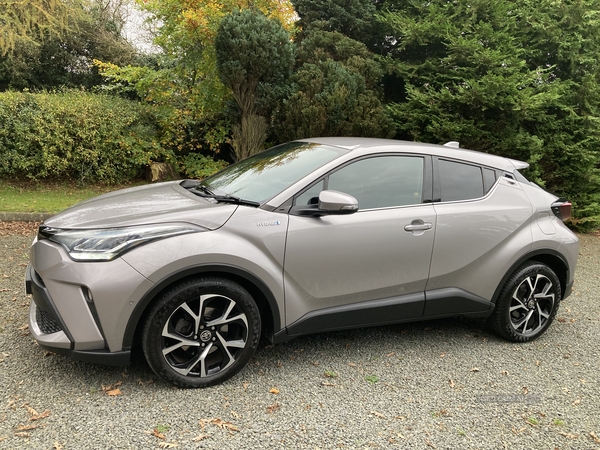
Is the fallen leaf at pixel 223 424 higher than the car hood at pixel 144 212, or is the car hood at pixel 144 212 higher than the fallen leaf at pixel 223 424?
the car hood at pixel 144 212

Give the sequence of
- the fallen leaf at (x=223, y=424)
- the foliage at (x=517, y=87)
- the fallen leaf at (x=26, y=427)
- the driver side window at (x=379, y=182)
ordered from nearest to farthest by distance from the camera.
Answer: the fallen leaf at (x=26, y=427) → the fallen leaf at (x=223, y=424) → the driver side window at (x=379, y=182) → the foliage at (x=517, y=87)

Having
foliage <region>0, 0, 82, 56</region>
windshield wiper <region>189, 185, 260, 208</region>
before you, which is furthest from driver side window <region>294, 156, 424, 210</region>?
foliage <region>0, 0, 82, 56</region>

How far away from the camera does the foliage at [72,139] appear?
8.93 m

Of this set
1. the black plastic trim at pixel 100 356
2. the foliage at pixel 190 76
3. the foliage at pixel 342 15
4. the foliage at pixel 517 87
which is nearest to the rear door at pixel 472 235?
the black plastic trim at pixel 100 356

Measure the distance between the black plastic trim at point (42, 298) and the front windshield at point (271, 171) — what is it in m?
1.37

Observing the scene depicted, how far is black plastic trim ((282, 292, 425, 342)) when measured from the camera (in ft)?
10.6

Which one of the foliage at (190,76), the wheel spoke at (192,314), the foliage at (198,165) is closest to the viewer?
the wheel spoke at (192,314)

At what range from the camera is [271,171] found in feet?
12.0

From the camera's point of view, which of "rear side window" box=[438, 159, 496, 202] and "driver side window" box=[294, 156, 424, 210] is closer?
"driver side window" box=[294, 156, 424, 210]

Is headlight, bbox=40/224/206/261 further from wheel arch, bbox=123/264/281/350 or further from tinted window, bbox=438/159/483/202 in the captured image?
tinted window, bbox=438/159/483/202

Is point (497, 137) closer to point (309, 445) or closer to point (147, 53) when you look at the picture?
point (309, 445)

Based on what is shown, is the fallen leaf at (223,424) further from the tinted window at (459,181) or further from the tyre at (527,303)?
the tyre at (527,303)

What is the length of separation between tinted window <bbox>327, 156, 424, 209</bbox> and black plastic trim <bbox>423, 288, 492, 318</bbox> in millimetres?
731

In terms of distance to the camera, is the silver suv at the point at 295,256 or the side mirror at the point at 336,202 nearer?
the silver suv at the point at 295,256
